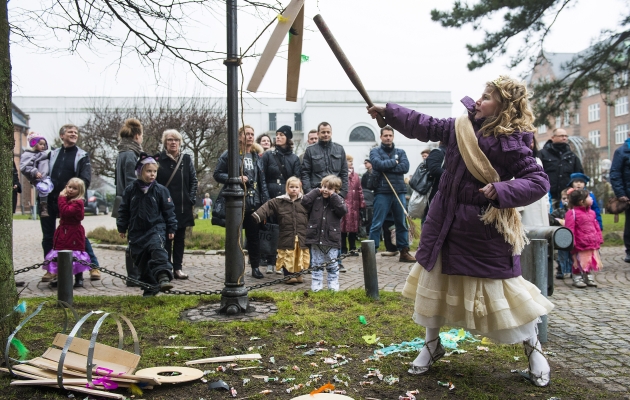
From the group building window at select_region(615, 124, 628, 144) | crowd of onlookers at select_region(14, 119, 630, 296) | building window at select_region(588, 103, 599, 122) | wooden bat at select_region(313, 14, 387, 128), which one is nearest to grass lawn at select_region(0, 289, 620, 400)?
crowd of onlookers at select_region(14, 119, 630, 296)

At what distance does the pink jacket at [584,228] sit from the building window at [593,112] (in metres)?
57.8

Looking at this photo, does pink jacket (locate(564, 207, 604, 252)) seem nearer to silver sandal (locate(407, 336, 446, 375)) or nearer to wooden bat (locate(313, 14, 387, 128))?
silver sandal (locate(407, 336, 446, 375))

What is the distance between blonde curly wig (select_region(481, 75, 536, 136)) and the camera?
3451 mm

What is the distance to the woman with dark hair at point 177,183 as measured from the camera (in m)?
7.67

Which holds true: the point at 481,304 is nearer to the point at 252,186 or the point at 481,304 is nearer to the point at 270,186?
the point at 252,186

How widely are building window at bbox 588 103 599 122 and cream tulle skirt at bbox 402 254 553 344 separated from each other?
62657mm

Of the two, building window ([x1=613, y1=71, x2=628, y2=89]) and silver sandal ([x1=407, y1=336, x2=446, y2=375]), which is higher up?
building window ([x1=613, y1=71, x2=628, y2=89])

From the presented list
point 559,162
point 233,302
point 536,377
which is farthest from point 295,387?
point 559,162

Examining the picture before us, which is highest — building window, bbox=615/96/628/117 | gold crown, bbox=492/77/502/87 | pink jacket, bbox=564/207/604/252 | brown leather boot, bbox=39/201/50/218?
building window, bbox=615/96/628/117

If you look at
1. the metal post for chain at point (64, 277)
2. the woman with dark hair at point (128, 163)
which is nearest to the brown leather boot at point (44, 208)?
the woman with dark hair at point (128, 163)

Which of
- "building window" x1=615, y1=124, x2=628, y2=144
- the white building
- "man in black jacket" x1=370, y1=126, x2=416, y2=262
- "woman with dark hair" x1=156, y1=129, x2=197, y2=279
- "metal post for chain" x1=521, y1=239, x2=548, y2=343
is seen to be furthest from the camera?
"building window" x1=615, y1=124, x2=628, y2=144

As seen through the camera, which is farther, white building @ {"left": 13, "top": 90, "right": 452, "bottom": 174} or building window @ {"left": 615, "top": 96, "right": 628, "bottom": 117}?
white building @ {"left": 13, "top": 90, "right": 452, "bottom": 174}

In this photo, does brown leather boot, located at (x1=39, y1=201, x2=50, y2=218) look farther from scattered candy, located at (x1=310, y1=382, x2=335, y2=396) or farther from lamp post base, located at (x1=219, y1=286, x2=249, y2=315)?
scattered candy, located at (x1=310, y1=382, x2=335, y2=396)

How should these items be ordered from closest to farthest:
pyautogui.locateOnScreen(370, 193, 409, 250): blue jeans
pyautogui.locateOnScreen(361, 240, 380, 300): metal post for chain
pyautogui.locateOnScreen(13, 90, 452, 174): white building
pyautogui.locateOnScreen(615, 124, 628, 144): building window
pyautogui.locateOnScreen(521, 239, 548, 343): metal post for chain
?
pyautogui.locateOnScreen(521, 239, 548, 343): metal post for chain, pyautogui.locateOnScreen(361, 240, 380, 300): metal post for chain, pyautogui.locateOnScreen(370, 193, 409, 250): blue jeans, pyautogui.locateOnScreen(13, 90, 452, 174): white building, pyautogui.locateOnScreen(615, 124, 628, 144): building window
